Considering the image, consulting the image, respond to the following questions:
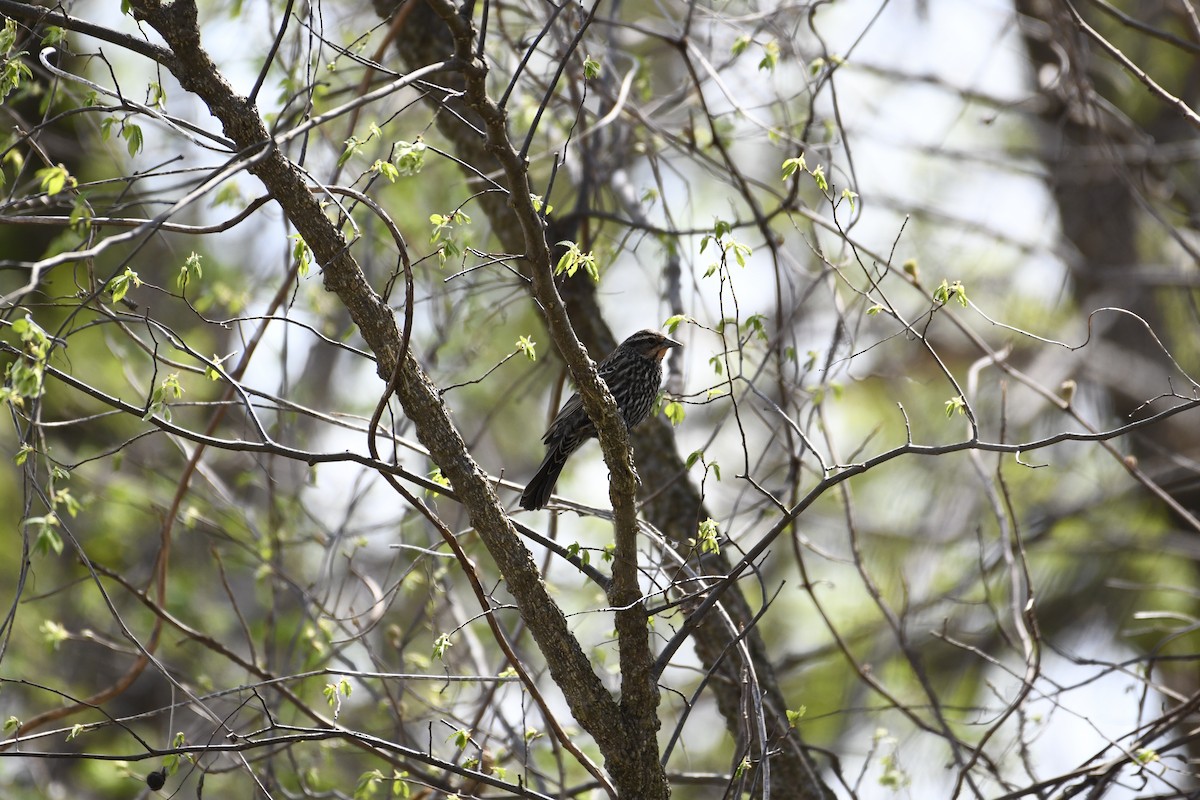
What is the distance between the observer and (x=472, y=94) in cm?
273

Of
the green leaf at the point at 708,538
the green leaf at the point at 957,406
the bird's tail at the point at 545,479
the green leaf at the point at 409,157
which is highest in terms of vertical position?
the bird's tail at the point at 545,479

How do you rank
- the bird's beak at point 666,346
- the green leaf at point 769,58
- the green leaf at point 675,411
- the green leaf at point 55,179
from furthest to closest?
the bird's beak at point 666,346, the green leaf at point 769,58, the green leaf at point 675,411, the green leaf at point 55,179

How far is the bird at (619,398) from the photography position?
479 cm

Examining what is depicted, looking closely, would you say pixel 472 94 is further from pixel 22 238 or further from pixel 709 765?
pixel 709 765

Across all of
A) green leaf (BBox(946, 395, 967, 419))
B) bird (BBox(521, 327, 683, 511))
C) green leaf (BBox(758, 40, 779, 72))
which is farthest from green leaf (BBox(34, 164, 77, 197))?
green leaf (BBox(758, 40, 779, 72))

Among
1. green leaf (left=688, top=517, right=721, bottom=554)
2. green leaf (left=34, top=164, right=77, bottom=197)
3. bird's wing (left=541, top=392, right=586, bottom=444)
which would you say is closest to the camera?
green leaf (left=34, top=164, right=77, bottom=197)

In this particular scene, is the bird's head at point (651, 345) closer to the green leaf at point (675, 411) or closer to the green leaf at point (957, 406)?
the green leaf at point (675, 411)

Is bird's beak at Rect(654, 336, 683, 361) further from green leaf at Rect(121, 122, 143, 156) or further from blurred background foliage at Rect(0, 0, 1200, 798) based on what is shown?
green leaf at Rect(121, 122, 143, 156)

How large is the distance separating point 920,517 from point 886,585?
0.69m

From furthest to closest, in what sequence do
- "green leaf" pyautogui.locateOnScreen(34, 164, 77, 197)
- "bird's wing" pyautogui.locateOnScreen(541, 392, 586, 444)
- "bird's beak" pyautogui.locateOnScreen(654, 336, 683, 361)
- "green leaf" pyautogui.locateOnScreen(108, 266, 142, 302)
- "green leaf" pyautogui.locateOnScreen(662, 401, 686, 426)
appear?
1. "bird's beak" pyautogui.locateOnScreen(654, 336, 683, 361)
2. "bird's wing" pyautogui.locateOnScreen(541, 392, 586, 444)
3. "green leaf" pyautogui.locateOnScreen(662, 401, 686, 426)
4. "green leaf" pyautogui.locateOnScreen(108, 266, 142, 302)
5. "green leaf" pyautogui.locateOnScreen(34, 164, 77, 197)

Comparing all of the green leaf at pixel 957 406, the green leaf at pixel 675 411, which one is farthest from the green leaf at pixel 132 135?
the green leaf at pixel 957 406

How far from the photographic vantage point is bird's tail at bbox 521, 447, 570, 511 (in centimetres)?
464

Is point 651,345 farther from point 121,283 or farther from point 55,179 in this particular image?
point 55,179

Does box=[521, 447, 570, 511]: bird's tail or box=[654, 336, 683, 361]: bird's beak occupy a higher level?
box=[654, 336, 683, 361]: bird's beak
